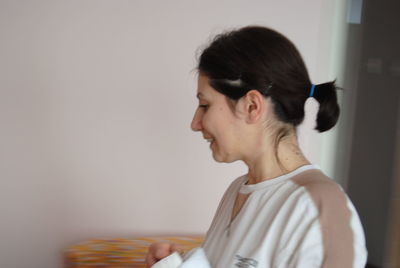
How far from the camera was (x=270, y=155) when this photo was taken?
92cm

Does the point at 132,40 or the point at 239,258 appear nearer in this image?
the point at 239,258

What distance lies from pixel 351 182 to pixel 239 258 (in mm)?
1640

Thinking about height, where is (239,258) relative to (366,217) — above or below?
above

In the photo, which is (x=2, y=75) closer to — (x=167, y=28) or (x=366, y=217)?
(x=167, y=28)

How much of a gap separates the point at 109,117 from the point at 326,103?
857 millimetres

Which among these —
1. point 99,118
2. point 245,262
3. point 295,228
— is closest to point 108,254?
point 99,118

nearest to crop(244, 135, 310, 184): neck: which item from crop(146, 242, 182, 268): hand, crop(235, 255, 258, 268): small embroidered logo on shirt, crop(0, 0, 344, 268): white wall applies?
crop(235, 255, 258, 268): small embroidered logo on shirt

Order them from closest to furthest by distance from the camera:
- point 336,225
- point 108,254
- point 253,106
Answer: point 336,225
point 253,106
point 108,254

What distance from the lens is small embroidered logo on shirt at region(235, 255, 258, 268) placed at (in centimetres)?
82

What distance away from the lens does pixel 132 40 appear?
154 cm

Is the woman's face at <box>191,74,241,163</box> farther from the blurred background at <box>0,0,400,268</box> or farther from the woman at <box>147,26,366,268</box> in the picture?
the blurred background at <box>0,0,400,268</box>

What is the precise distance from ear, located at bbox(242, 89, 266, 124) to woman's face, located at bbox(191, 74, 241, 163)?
0.03 meters

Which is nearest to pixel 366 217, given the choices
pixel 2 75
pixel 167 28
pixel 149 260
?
pixel 167 28

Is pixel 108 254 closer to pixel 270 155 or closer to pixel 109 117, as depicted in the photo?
pixel 109 117
